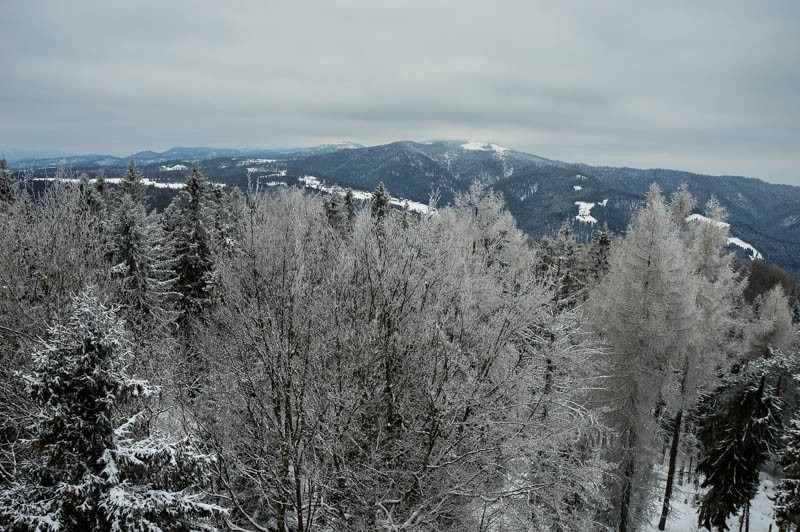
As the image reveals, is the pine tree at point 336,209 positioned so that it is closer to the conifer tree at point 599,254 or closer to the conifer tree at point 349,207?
the conifer tree at point 349,207

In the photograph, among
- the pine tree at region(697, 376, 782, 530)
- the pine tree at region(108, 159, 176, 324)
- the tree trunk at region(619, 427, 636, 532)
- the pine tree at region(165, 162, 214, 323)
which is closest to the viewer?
the tree trunk at region(619, 427, 636, 532)

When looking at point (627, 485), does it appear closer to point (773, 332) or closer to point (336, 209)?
point (336, 209)

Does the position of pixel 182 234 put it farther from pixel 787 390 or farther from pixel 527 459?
pixel 787 390

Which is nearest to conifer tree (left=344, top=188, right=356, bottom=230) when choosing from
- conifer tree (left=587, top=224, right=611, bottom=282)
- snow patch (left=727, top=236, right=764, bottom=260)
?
conifer tree (left=587, top=224, right=611, bottom=282)

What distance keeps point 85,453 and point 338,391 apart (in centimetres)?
428

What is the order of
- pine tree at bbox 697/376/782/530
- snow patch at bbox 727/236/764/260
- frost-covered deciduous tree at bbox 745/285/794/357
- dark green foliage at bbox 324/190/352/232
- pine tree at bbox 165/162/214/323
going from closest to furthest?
pine tree at bbox 697/376/782/530
pine tree at bbox 165/162/214/323
frost-covered deciduous tree at bbox 745/285/794/357
dark green foliage at bbox 324/190/352/232
snow patch at bbox 727/236/764/260

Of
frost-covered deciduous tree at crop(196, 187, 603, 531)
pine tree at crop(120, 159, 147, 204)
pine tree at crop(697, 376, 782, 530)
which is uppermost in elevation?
pine tree at crop(120, 159, 147, 204)

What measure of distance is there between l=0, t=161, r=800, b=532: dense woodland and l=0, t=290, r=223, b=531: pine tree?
0.02m

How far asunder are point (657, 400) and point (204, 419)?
14.3 meters

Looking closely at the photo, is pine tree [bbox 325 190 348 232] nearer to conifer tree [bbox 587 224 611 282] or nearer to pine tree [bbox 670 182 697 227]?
pine tree [bbox 670 182 697 227]

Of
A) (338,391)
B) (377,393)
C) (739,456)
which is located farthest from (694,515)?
(338,391)

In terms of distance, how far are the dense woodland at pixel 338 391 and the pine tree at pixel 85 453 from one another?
0.07 ft

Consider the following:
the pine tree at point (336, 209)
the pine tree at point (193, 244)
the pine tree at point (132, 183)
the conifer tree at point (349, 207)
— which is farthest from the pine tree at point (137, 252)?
the conifer tree at point (349, 207)

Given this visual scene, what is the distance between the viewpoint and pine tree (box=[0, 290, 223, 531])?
4.29 metres
